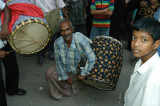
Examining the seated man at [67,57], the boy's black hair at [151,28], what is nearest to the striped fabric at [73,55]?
the seated man at [67,57]

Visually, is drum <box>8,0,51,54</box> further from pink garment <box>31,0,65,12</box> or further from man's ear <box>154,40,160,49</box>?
man's ear <box>154,40,160,49</box>

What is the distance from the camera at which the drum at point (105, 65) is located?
209cm

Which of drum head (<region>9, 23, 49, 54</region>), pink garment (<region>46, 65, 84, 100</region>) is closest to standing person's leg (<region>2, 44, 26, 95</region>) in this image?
drum head (<region>9, 23, 49, 54</region>)

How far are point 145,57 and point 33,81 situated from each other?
2.35 meters

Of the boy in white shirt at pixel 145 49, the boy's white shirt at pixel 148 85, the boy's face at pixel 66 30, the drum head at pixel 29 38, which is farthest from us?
the boy's face at pixel 66 30

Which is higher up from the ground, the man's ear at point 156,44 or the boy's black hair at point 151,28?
the boy's black hair at point 151,28

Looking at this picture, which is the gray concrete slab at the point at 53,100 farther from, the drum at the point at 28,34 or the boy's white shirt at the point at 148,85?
the boy's white shirt at the point at 148,85

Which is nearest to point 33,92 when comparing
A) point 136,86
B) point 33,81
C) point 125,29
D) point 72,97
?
point 33,81

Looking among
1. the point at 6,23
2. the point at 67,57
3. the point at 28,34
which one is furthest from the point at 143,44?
the point at 6,23

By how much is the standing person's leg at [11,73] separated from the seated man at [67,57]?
0.51 m

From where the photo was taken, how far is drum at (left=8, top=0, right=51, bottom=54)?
6.43 ft

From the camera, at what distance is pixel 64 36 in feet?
7.13

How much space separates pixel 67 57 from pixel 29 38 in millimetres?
590

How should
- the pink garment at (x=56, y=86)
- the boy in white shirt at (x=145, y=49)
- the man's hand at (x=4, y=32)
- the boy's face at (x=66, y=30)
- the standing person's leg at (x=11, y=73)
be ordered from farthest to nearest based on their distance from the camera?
1. the pink garment at (x=56, y=86)
2. the standing person's leg at (x=11, y=73)
3. the boy's face at (x=66, y=30)
4. the man's hand at (x=4, y=32)
5. the boy in white shirt at (x=145, y=49)
